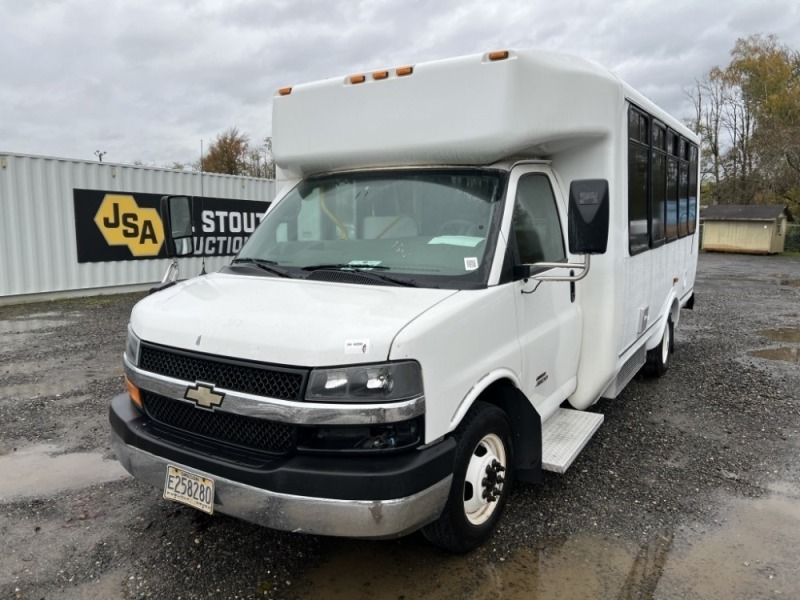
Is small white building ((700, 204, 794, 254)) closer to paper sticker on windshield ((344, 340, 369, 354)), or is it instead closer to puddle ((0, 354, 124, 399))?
puddle ((0, 354, 124, 399))

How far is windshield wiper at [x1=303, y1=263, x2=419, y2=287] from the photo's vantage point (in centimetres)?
325

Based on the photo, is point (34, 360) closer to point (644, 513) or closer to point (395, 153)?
point (395, 153)

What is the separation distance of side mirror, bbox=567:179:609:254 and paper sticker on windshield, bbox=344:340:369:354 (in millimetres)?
1349

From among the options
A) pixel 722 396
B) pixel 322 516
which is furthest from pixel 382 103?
pixel 722 396

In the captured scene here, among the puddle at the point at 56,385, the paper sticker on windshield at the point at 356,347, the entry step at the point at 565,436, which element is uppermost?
the paper sticker on windshield at the point at 356,347

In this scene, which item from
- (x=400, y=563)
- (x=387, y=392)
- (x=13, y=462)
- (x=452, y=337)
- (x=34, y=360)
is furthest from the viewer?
(x=34, y=360)

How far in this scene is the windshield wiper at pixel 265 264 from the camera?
A: 3.62 m

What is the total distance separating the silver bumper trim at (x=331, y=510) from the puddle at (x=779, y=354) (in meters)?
6.92

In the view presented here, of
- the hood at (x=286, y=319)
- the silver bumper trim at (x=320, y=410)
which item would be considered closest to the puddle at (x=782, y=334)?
the hood at (x=286, y=319)

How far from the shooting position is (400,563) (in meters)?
3.27

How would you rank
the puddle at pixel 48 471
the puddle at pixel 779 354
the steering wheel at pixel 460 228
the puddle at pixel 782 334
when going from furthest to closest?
1. the puddle at pixel 782 334
2. the puddle at pixel 779 354
3. the puddle at pixel 48 471
4. the steering wheel at pixel 460 228

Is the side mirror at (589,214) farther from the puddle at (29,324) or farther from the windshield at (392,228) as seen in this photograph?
the puddle at (29,324)

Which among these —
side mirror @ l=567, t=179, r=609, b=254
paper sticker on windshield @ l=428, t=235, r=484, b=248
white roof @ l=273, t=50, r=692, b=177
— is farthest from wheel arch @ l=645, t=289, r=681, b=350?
paper sticker on windshield @ l=428, t=235, r=484, b=248

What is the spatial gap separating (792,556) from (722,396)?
10.2 feet
